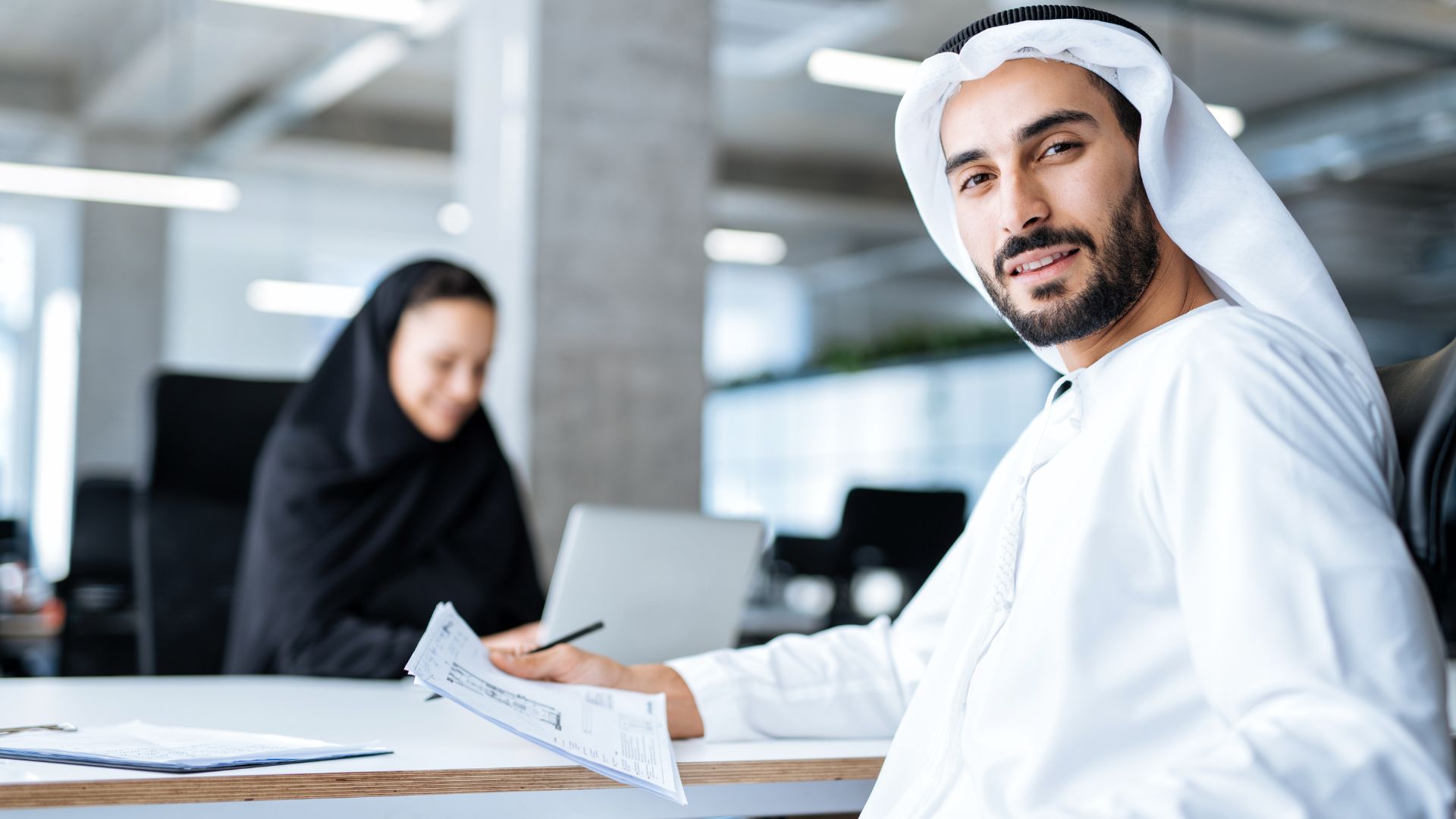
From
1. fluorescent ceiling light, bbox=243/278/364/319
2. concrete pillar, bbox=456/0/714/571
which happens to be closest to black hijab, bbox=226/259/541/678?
concrete pillar, bbox=456/0/714/571

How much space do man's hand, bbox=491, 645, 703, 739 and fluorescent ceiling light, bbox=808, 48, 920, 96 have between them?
5.32 metres

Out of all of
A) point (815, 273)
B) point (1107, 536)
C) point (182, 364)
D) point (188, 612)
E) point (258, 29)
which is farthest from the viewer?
point (815, 273)

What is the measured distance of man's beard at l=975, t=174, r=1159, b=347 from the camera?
4.11 ft

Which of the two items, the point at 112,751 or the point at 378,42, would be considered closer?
the point at 112,751

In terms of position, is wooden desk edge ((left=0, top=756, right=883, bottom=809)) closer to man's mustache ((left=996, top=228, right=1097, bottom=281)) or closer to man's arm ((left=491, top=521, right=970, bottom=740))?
man's arm ((left=491, top=521, right=970, bottom=740))

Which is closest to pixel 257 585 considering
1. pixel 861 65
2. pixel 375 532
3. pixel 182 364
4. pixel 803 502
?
pixel 375 532

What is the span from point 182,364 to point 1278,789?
29.3ft

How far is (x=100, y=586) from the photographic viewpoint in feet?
12.3

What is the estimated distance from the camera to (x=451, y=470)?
Answer: 276cm

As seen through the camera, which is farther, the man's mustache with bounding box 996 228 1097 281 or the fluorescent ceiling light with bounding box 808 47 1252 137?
the fluorescent ceiling light with bounding box 808 47 1252 137

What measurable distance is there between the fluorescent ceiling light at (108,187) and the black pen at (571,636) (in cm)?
611

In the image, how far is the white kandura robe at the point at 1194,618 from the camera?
887mm

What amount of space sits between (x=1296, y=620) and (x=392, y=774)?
763mm

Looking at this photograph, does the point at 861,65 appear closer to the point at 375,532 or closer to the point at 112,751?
the point at 375,532
